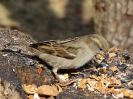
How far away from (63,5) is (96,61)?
260 inches

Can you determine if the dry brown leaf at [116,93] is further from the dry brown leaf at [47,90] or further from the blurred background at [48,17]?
the blurred background at [48,17]

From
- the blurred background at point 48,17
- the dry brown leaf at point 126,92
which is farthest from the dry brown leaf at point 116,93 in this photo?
the blurred background at point 48,17

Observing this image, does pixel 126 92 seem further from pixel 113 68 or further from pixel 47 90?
pixel 47 90

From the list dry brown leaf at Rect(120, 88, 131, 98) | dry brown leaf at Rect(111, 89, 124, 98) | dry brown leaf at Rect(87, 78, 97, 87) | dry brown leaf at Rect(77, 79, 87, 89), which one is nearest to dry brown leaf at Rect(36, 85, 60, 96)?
dry brown leaf at Rect(77, 79, 87, 89)

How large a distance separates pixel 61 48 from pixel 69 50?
96 millimetres

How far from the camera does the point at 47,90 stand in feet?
15.7

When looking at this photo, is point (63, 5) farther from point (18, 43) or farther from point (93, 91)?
point (93, 91)

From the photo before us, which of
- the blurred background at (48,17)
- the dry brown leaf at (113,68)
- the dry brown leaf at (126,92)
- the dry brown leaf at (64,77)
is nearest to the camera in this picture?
the dry brown leaf at (126,92)

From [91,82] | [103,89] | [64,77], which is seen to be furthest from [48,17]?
[103,89]

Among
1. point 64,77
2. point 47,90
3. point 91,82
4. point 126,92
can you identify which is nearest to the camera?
point 47,90

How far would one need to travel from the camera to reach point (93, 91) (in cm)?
487

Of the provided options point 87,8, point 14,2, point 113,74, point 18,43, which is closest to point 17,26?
point 14,2

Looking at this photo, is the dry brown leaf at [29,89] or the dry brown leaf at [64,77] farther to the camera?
the dry brown leaf at [64,77]

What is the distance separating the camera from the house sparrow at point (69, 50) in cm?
536
